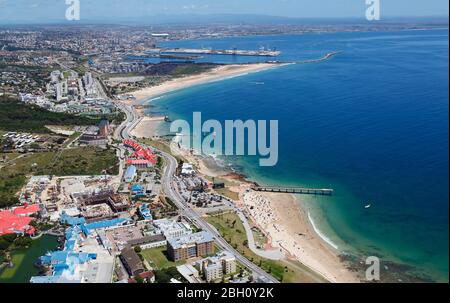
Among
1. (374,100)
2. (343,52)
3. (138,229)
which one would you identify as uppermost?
(343,52)

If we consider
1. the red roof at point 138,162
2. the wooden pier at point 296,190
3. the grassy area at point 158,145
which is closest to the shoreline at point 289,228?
the wooden pier at point 296,190

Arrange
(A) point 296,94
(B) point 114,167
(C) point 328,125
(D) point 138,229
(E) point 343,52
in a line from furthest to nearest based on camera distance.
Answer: (E) point 343,52, (A) point 296,94, (C) point 328,125, (B) point 114,167, (D) point 138,229

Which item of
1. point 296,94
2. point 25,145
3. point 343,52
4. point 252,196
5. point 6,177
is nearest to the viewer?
point 252,196

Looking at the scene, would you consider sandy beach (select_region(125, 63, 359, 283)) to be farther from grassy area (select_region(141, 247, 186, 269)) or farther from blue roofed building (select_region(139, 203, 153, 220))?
blue roofed building (select_region(139, 203, 153, 220))

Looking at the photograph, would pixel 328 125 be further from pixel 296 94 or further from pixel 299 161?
pixel 296 94

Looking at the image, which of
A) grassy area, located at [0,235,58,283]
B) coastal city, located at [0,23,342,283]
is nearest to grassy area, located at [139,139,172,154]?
coastal city, located at [0,23,342,283]

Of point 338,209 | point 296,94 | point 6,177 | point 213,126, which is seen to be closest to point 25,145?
point 6,177

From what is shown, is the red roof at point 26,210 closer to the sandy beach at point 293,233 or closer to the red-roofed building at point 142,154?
the red-roofed building at point 142,154

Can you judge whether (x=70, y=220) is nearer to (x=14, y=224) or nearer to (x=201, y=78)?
(x=14, y=224)

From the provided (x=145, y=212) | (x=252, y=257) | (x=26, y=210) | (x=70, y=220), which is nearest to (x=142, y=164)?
(x=145, y=212)
